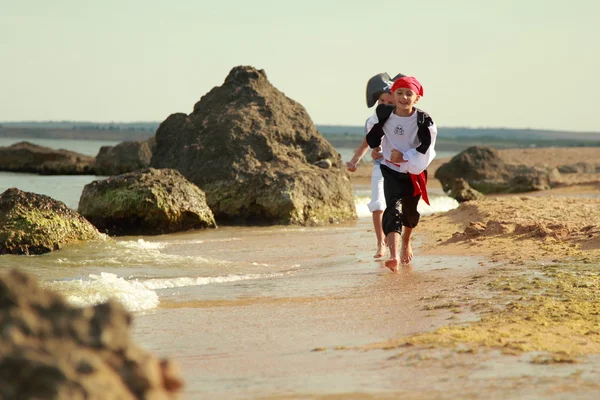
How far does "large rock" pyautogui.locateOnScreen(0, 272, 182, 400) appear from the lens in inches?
86.9

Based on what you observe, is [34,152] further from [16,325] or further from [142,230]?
[16,325]

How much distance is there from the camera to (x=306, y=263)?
28.2ft

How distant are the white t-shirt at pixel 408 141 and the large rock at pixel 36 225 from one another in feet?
11.8

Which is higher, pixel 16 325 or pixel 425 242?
pixel 16 325

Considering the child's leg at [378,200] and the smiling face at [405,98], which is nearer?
the smiling face at [405,98]

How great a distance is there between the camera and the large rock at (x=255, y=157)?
13320mm

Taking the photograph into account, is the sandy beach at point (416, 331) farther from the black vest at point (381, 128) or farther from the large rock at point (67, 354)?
the large rock at point (67, 354)

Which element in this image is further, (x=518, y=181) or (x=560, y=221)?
(x=518, y=181)

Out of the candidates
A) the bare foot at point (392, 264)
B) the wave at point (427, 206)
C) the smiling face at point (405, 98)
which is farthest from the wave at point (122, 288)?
the wave at point (427, 206)

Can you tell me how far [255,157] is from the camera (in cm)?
1402

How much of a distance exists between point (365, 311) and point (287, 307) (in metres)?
0.55

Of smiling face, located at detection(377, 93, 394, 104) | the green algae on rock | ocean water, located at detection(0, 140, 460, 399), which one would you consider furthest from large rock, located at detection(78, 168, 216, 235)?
the green algae on rock

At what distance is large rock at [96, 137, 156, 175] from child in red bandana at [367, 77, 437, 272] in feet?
81.8

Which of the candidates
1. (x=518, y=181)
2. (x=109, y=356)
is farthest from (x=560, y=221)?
(x=518, y=181)
